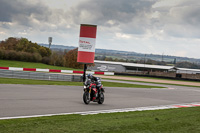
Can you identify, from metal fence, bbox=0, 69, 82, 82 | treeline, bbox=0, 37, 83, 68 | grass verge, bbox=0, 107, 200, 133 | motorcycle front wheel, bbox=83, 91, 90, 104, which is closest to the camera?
grass verge, bbox=0, 107, 200, 133

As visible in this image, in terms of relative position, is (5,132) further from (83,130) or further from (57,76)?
(57,76)

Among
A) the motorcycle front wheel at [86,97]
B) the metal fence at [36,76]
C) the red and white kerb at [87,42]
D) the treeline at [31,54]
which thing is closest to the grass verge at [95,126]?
the motorcycle front wheel at [86,97]

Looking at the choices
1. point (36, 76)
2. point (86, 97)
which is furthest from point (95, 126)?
point (36, 76)

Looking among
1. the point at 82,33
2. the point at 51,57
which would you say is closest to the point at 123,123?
the point at 82,33

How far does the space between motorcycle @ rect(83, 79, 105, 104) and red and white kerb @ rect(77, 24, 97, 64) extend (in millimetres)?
17720

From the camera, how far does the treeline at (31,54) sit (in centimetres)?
7775

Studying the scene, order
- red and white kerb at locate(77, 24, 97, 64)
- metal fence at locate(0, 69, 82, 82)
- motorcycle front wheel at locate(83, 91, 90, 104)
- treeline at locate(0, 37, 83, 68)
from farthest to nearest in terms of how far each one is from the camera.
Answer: treeline at locate(0, 37, 83, 68)
metal fence at locate(0, 69, 82, 82)
red and white kerb at locate(77, 24, 97, 64)
motorcycle front wheel at locate(83, 91, 90, 104)

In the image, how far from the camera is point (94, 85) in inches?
576

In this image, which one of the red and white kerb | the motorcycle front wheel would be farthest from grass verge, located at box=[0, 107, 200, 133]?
the red and white kerb

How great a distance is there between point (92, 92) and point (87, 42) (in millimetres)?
18184

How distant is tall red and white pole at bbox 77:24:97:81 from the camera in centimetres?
3206

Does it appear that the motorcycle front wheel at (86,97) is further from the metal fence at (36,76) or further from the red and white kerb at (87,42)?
the metal fence at (36,76)

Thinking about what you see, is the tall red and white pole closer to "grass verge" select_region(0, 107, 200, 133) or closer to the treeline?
"grass verge" select_region(0, 107, 200, 133)

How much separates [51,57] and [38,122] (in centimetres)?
8228
